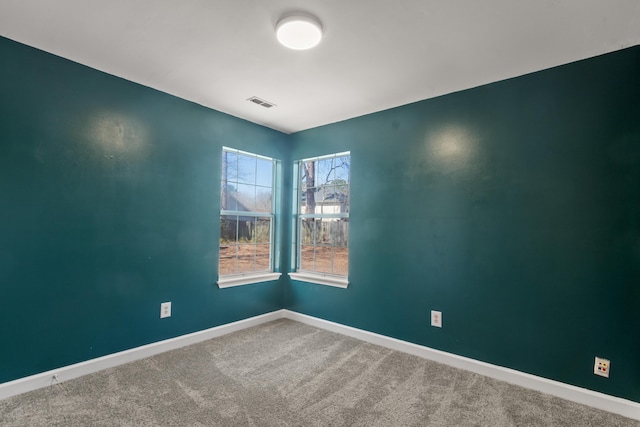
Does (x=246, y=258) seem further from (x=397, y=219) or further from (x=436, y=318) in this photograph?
(x=436, y=318)

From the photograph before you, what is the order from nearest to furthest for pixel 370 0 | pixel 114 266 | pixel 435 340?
pixel 370 0 < pixel 114 266 < pixel 435 340

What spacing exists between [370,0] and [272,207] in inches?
105

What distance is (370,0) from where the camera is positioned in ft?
5.44

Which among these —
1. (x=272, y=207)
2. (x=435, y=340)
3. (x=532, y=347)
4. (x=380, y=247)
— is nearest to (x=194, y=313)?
(x=272, y=207)

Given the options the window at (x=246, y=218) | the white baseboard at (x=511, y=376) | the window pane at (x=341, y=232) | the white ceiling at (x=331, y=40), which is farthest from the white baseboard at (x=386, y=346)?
the white ceiling at (x=331, y=40)

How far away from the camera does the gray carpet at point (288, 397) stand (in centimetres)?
188

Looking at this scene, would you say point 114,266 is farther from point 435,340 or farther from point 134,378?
point 435,340

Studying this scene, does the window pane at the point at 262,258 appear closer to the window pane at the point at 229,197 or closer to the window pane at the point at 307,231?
the window pane at the point at 307,231

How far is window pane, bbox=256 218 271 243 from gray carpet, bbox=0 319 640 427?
4.50ft

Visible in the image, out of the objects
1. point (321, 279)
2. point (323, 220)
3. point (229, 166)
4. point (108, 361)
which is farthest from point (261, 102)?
point (108, 361)

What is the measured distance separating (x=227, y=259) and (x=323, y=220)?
1.18m

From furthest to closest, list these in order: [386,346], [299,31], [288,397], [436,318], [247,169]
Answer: [247,169] → [386,346] → [436,318] → [288,397] → [299,31]

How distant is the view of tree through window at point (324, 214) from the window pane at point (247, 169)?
60 cm

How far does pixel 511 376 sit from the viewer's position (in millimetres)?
2375
